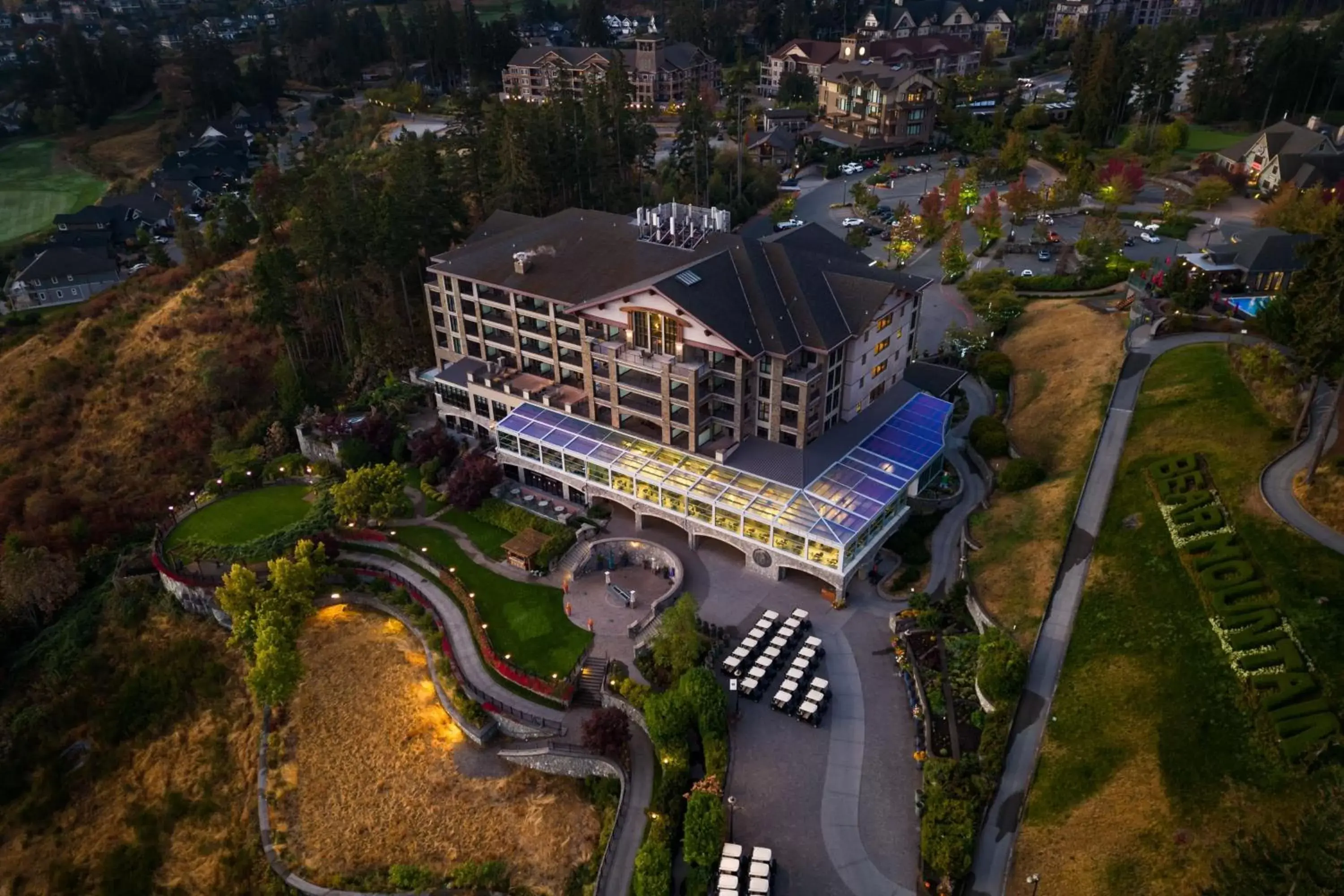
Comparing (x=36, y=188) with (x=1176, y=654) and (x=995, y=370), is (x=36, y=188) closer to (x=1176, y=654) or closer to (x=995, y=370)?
Result: (x=995, y=370)

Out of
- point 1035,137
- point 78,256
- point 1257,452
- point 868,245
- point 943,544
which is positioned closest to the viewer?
point 1257,452

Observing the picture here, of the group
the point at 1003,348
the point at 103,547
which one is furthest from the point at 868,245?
the point at 103,547

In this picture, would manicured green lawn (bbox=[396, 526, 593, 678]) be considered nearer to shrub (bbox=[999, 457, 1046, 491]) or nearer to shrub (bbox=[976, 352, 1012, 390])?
shrub (bbox=[999, 457, 1046, 491])

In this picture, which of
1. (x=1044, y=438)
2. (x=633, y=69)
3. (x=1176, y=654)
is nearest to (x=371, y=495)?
(x=1044, y=438)

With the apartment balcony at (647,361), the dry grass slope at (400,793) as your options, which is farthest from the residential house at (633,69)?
the dry grass slope at (400,793)

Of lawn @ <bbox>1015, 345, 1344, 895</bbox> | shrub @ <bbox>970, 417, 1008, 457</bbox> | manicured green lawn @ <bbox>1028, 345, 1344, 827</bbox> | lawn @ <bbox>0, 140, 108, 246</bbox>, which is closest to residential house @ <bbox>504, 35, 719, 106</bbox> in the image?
lawn @ <bbox>0, 140, 108, 246</bbox>

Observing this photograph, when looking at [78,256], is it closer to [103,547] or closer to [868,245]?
[103,547]
